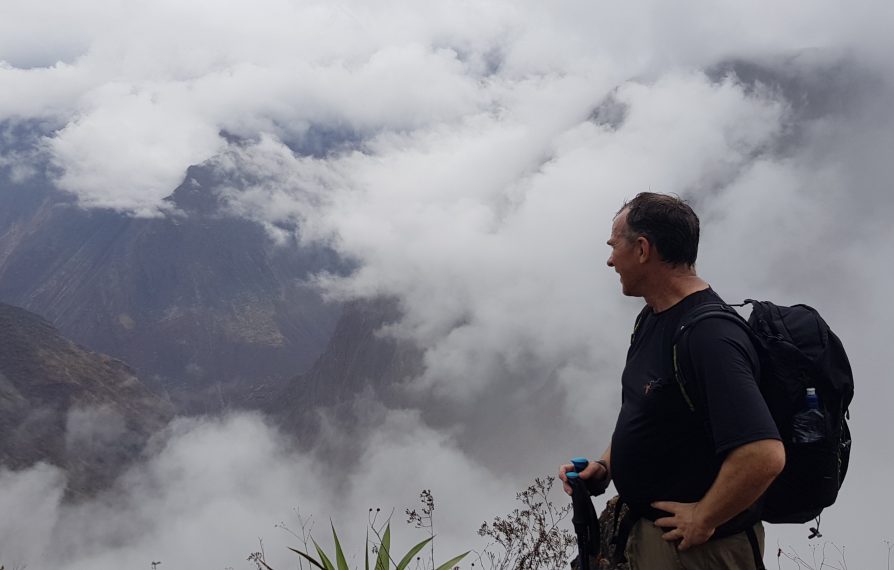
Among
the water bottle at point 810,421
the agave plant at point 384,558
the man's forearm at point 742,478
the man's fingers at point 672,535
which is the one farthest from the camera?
the agave plant at point 384,558

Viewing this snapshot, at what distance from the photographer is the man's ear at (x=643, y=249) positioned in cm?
258

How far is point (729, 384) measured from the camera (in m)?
2.13

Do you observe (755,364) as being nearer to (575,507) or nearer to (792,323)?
(792,323)

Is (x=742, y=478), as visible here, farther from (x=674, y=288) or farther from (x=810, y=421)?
(x=674, y=288)

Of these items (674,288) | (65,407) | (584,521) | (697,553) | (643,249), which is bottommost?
(697,553)

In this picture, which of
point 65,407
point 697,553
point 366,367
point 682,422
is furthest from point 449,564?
point 366,367

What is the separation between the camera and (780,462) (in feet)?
6.91

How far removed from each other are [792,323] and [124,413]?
627 feet

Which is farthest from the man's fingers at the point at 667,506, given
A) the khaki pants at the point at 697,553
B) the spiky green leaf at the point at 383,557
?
the spiky green leaf at the point at 383,557

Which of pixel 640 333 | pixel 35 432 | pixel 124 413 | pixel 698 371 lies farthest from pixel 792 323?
pixel 124 413

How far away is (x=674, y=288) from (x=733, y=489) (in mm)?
792

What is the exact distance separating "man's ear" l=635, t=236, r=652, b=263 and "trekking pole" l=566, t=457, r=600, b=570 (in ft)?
3.20

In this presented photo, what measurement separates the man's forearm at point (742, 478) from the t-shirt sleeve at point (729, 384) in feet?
0.11

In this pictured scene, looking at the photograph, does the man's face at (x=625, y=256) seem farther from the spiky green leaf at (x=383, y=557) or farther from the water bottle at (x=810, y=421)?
the spiky green leaf at (x=383, y=557)
